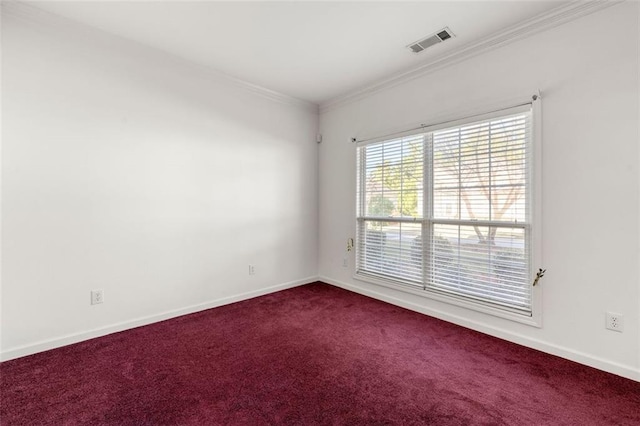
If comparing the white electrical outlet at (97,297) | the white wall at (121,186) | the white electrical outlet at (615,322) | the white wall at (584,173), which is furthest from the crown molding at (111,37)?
the white electrical outlet at (615,322)

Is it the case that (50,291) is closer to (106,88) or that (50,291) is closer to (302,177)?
(106,88)

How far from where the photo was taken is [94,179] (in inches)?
99.3

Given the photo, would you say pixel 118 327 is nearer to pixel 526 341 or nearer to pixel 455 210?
pixel 455 210

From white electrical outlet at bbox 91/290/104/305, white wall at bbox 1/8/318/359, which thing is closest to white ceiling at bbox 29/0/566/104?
white wall at bbox 1/8/318/359

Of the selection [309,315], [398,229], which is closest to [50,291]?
[309,315]

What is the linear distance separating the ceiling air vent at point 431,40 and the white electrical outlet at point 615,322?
250cm

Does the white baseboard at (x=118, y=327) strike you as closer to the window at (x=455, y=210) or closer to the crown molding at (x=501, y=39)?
the window at (x=455, y=210)

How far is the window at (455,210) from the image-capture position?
2479 millimetres

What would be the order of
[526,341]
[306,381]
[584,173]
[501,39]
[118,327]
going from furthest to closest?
[118,327]
[501,39]
[526,341]
[584,173]
[306,381]

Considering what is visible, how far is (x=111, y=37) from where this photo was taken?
8.48ft

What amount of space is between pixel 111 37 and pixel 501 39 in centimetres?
343

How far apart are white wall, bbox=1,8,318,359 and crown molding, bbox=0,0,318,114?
2cm

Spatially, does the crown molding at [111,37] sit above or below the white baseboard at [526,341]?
above

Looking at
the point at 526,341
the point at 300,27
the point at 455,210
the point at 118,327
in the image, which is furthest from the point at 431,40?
the point at 118,327
